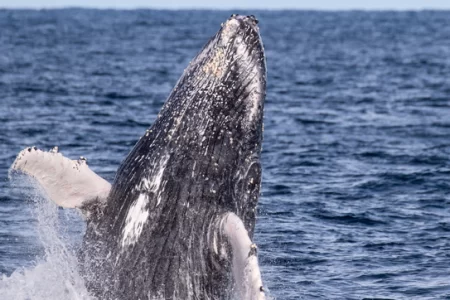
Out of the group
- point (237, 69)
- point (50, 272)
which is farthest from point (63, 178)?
point (237, 69)

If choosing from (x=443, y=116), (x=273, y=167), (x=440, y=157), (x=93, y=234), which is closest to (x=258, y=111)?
(x=93, y=234)

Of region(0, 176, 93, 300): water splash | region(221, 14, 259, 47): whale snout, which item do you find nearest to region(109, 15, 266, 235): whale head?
region(221, 14, 259, 47): whale snout

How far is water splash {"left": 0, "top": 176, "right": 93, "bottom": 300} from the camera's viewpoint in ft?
37.7

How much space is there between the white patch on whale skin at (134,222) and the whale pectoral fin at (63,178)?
45cm

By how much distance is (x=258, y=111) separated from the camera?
11734 mm

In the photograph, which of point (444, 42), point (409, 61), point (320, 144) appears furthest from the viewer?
point (444, 42)

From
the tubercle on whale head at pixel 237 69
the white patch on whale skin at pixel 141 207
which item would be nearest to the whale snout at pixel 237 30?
the tubercle on whale head at pixel 237 69

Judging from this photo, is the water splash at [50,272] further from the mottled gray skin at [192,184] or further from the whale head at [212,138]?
the whale head at [212,138]

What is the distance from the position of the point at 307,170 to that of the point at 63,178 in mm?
12649

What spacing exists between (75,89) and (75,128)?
1337 cm

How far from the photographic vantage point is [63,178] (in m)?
11.5

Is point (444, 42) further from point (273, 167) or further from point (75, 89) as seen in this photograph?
point (273, 167)

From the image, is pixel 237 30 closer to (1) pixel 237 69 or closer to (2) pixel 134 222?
(1) pixel 237 69

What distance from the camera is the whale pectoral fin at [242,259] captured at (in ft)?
31.9
